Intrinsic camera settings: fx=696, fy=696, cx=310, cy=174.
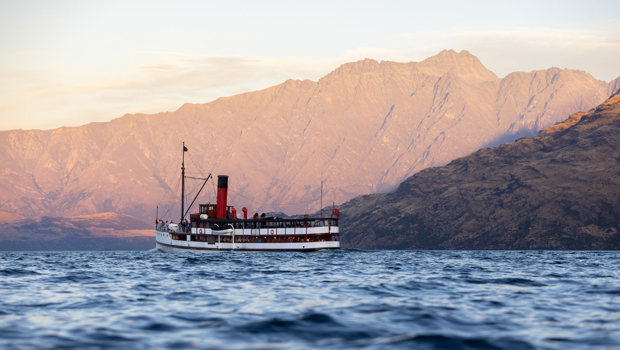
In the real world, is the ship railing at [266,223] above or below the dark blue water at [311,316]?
above

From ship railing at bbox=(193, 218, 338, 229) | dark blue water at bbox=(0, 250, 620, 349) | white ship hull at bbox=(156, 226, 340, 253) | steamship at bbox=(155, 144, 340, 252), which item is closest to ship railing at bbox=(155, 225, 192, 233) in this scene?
steamship at bbox=(155, 144, 340, 252)

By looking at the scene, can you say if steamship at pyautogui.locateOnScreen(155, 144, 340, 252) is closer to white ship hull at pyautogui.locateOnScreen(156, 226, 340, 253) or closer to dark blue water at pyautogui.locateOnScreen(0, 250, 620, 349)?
white ship hull at pyautogui.locateOnScreen(156, 226, 340, 253)

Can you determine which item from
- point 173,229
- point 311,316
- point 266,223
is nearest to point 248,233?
point 266,223

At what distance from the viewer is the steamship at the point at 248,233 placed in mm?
150125

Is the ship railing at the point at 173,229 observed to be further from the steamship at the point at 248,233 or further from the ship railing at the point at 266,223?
the ship railing at the point at 266,223

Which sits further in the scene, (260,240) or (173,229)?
(173,229)

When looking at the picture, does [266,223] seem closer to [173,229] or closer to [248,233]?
[248,233]

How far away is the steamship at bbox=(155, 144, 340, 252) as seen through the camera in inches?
5910

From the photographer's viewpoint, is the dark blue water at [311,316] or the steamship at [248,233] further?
the steamship at [248,233]

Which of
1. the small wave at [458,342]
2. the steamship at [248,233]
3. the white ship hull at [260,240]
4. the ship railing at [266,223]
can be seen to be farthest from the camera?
the ship railing at [266,223]

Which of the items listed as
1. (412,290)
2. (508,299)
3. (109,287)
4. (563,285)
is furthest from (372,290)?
(109,287)

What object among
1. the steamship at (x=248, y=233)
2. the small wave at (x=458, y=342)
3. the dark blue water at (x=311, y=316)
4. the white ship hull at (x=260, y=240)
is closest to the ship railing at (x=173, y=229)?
the steamship at (x=248, y=233)

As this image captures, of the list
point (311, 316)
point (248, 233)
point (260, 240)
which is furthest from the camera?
point (248, 233)

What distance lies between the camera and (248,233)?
155 m
